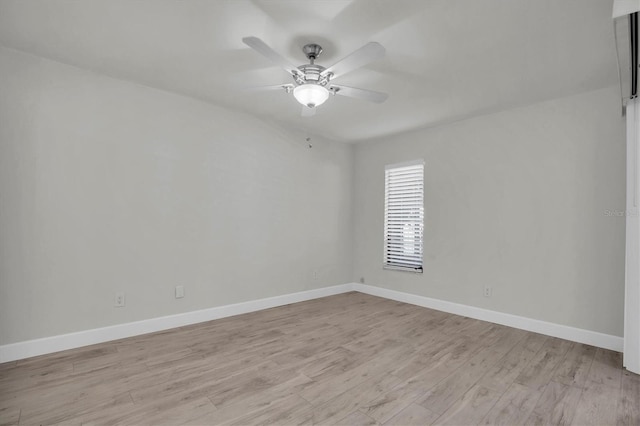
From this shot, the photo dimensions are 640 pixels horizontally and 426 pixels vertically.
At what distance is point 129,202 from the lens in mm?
3127

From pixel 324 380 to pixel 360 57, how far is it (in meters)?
2.28

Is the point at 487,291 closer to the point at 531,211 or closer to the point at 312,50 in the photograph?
the point at 531,211

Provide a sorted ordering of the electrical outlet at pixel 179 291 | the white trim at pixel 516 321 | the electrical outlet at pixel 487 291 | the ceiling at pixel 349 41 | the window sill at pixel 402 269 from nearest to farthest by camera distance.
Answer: the ceiling at pixel 349 41 < the white trim at pixel 516 321 < the electrical outlet at pixel 179 291 < the electrical outlet at pixel 487 291 < the window sill at pixel 402 269

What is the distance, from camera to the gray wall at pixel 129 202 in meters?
2.61

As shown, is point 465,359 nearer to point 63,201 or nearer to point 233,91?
point 233,91

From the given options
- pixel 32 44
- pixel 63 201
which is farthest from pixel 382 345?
pixel 32 44

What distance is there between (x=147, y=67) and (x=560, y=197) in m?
4.28

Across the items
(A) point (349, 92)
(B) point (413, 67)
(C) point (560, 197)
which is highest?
(B) point (413, 67)

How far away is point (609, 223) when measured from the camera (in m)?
3.01

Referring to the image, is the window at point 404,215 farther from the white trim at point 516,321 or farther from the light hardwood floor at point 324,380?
the light hardwood floor at point 324,380

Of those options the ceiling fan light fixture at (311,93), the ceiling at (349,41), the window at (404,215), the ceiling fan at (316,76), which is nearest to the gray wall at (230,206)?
the window at (404,215)

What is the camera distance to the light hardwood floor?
6.21 ft

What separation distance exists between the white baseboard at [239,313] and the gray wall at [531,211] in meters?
0.09

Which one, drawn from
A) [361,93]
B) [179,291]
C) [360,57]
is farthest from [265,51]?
[179,291]
